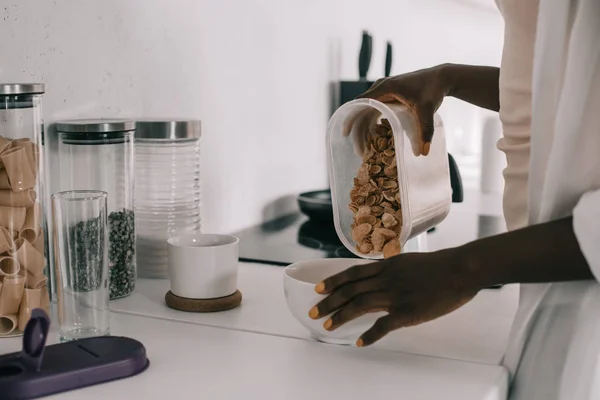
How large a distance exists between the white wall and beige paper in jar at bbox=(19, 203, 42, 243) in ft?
0.61

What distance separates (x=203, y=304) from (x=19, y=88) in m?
0.33

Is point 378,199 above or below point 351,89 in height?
below

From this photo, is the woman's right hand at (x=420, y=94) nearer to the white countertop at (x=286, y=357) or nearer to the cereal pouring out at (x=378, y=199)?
the cereal pouring out at (x=378, y=199)

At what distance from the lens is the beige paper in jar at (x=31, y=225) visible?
0.83 meters

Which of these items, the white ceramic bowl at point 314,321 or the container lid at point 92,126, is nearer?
the white ceramic bowl at point 314,321

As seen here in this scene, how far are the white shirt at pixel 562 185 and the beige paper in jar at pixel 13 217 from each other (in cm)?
54

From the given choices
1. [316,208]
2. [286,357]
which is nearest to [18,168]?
[286,357]

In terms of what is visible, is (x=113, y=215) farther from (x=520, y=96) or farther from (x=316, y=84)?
(x=316, y=84)

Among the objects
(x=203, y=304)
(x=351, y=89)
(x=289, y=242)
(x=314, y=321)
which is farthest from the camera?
(x=351, y=89)

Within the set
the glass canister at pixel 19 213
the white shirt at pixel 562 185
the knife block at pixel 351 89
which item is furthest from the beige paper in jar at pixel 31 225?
the knife block at pixel 351 89

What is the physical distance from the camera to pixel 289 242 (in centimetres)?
137

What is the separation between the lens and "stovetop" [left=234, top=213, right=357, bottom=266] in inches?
48.6

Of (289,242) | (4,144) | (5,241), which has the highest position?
(4,144)

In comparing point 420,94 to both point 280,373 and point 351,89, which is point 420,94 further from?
point 351,89
